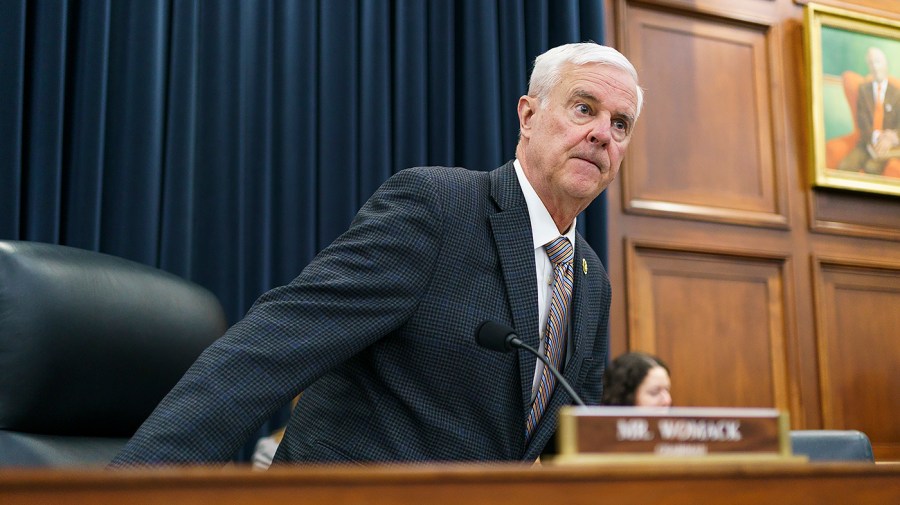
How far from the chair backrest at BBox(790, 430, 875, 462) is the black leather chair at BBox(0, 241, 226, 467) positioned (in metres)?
1.49

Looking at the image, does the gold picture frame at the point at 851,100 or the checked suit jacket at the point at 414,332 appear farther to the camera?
the gold picture frame at the point at 851,100

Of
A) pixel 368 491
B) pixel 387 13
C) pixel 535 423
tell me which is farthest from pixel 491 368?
pixel 387 13

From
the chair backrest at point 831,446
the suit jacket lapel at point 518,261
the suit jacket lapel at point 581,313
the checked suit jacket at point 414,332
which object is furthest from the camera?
the chair backrest at point 831,446

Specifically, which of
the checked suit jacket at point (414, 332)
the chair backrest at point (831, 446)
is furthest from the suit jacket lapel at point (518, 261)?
the chair backrest at point (831, 446)

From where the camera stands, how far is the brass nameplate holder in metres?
0.79

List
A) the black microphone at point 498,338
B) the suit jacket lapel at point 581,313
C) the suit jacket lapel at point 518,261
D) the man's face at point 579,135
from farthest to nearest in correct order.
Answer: the man's face at point 579,135
the suit jacket lapel at point 581,313
the suit jacket lapel at point 518,261
the black microphone at point 498,338

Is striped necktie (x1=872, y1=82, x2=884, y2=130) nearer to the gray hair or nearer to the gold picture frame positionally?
the gold picture frame

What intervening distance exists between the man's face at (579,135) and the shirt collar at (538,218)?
0.04 metres

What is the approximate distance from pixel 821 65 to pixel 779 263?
884 mm

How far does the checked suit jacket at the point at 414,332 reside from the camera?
1.49m

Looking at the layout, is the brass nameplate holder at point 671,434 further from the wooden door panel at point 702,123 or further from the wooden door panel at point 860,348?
the wooden door panel at point 860,348

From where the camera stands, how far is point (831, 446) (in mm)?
2498

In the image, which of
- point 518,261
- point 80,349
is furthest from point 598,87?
point 80,349

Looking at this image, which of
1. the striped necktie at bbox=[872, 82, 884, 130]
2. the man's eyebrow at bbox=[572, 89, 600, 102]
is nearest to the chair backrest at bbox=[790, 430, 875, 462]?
the man's eyebrow at bbox=[572, 89, 600, 102]
